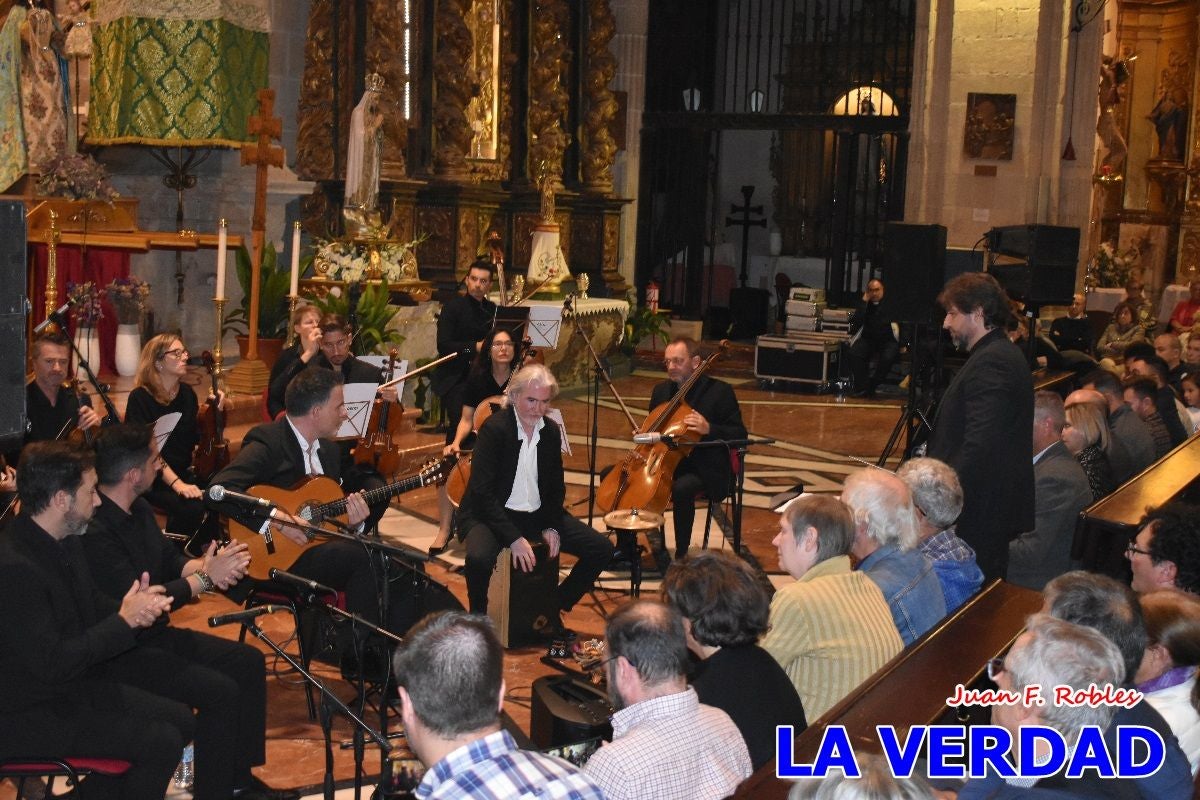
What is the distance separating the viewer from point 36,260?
955 centimetres

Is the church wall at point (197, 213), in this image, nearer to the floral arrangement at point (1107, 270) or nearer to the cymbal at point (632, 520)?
the cymbal at point (632, 520)

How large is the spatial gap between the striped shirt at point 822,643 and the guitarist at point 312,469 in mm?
2040

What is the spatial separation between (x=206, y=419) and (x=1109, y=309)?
538 inches

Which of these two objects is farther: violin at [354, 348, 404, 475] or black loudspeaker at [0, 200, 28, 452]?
violin at [354, 348, 404, 475]

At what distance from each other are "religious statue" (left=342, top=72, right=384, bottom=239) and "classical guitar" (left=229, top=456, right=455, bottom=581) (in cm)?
661

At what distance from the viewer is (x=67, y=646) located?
13.8 feet

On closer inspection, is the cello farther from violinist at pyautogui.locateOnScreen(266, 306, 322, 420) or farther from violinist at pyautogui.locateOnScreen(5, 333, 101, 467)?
violinist at pyautogui.locateOnScreen(5, 333, 101, 467)

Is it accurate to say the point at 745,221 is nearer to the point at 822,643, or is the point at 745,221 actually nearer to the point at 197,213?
the point at 197,213

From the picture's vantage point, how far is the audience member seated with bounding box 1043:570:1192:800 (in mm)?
3367

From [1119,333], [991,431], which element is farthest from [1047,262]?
[1119,333]

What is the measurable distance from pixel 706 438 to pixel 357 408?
190 cm

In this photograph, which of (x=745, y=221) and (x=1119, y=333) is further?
(x=745, y=221)

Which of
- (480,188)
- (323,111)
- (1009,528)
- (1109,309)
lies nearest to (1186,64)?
(1109,309)

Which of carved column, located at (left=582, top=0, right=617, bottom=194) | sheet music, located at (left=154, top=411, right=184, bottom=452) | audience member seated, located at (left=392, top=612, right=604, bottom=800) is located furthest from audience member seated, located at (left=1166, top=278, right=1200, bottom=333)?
audience member seated, located at (left=392, top=612, right=604, bottom=800)
